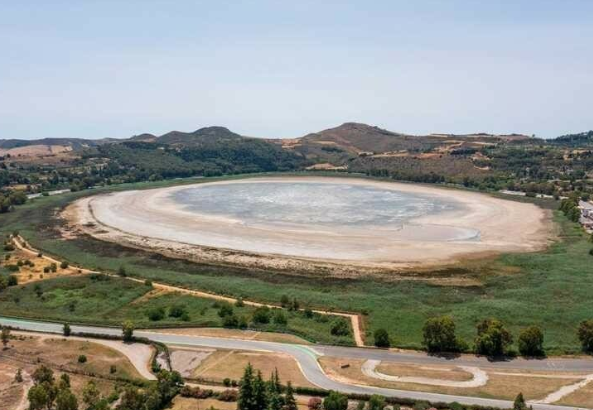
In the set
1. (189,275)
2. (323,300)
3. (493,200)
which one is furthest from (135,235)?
(493,200)

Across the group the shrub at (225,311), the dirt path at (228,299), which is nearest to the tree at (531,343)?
the dirt path at (228,299)

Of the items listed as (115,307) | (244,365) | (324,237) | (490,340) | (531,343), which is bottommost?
(244,365)

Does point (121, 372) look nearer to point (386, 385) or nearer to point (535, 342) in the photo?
point (386, 385)

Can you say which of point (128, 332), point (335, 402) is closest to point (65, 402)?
point (128, 332)

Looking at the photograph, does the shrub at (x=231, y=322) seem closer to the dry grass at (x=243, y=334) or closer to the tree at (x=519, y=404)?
the dry grass at (x=243, y=334)

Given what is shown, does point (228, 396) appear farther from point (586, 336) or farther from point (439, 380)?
point (586, 336)

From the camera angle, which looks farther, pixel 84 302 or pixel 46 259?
pixel 46 259

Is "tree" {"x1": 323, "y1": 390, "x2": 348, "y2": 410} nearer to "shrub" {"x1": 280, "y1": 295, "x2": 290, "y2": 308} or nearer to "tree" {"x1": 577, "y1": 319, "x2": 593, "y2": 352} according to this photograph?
"shrub" {"x1": 280, "y1": 295, "x2": 290, "y2": 308}
